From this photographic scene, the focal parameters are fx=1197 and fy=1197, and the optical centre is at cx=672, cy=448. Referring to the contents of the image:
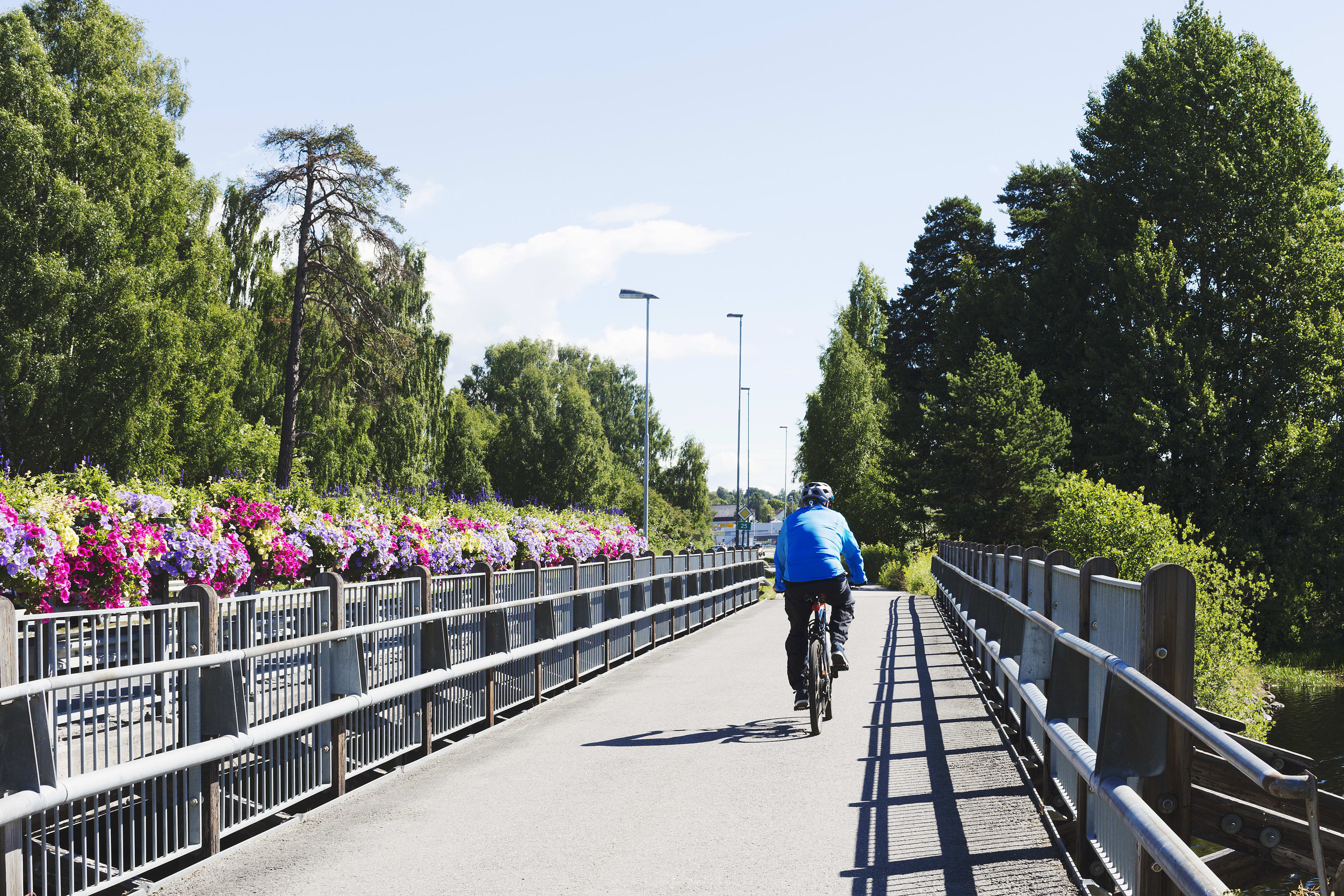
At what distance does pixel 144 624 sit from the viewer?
5.59 meters

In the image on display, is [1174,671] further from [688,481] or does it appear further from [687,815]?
[688,481]

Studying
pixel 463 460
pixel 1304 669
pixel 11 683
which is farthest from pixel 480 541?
pixel 463 460

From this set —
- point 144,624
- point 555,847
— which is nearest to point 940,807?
point 555,847

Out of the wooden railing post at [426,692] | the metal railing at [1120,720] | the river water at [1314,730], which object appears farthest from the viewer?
the river water at [1314,730]

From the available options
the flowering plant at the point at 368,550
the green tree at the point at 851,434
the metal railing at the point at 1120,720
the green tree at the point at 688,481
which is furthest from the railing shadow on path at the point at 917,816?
the green tree at the point at 688,481

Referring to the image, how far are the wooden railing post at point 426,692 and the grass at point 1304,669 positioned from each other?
33902mm

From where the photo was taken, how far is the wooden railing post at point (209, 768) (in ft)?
19.1

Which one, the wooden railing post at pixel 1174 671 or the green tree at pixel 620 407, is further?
the green tree at pixel 620 407

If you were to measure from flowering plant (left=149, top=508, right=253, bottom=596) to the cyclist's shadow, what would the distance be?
3.33 m

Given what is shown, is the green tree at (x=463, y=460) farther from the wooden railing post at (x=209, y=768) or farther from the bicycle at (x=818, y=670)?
the wooden railing post at (x=209, y=768)

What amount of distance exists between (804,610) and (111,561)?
5.27 m

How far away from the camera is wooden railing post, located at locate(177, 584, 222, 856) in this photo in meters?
5.83

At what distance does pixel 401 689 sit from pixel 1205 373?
38977mm

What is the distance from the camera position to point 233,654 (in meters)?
6.02
